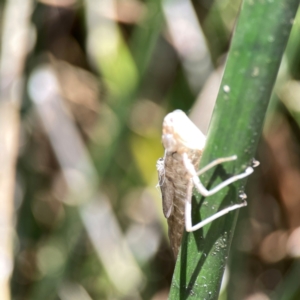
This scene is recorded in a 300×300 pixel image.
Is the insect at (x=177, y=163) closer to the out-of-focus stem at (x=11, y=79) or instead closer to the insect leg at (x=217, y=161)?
the insect leg at (x=217, y=161)

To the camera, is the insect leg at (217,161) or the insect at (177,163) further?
the insect at (177,163)

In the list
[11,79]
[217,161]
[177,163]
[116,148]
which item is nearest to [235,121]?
[217,161]

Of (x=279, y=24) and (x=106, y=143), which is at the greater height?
(x=279, y=24)

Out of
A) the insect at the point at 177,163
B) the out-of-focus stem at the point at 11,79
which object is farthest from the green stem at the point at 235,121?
the out-of-focus stem at the point at 11,79

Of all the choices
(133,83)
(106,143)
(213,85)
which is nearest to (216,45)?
(213,85)

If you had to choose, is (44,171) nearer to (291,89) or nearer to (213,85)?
(213,85)

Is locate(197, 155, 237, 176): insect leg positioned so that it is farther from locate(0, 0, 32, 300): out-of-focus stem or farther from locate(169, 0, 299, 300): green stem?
locate(0, 0, 32, 300): out-of-focus stem
